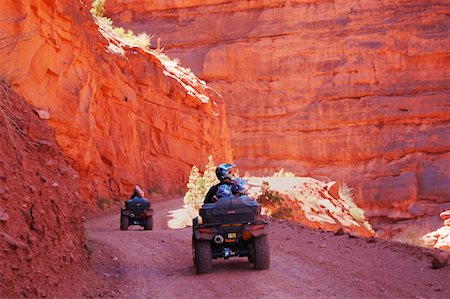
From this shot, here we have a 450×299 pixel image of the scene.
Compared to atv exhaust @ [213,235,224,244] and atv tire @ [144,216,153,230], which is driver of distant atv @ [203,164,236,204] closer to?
atv exhaust @ [213,235,224,244]

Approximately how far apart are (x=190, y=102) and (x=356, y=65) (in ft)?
82.3

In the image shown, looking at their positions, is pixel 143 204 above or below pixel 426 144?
below

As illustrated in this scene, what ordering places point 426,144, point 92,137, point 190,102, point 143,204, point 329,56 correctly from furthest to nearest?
point 329,56 < point 426,144 < point 190,102 < point 92,137 < point 143,204

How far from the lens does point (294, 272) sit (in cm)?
879

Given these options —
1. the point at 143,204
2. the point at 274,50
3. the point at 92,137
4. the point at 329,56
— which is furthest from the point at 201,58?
the point at 143,204

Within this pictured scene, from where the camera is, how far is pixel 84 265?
8578mm

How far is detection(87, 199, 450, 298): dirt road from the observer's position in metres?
7.48

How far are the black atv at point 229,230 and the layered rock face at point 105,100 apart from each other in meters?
4.57

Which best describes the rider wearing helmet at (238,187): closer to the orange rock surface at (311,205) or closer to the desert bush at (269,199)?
the orange rock surface at (311,205)

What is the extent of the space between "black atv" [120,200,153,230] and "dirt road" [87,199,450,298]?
4620mm

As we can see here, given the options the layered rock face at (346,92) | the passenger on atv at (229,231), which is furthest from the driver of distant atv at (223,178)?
the layered rock face at (346,92)

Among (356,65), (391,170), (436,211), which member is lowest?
(436,211)

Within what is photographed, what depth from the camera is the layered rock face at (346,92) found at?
50938 millimetres

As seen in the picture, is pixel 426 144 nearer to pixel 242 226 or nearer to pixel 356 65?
pixel 356 65
